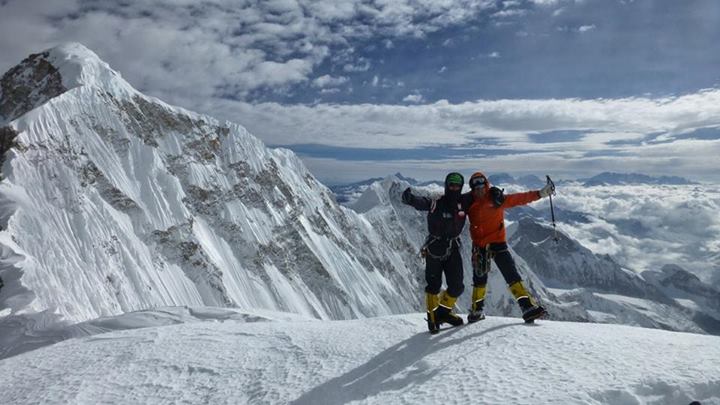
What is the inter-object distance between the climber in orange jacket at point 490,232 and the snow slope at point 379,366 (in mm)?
860

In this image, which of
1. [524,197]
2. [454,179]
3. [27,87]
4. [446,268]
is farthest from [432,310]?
[27,87]

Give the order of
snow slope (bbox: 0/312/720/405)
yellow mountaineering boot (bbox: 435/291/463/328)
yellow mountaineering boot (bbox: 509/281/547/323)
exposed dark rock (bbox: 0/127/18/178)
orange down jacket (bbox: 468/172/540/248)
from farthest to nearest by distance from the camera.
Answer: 1. exposed dark rock (bbox: 0/127/18/178)
2. orange down jacket (bbox: 468/172/540/248)
3. yellow mountaineering boot (bbox: 435/291/463/328)
4. yellow mountaineering boot (bbox: 509/281/547/323)
5. snow slope (bbox: 0/312/720/405)

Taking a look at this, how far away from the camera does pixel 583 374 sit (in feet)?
20.9

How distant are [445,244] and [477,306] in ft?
5.14

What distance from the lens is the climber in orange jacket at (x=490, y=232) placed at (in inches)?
388

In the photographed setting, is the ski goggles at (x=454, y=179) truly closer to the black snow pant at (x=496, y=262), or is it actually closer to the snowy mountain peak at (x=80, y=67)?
the black snow pant at (x=496, y=262)

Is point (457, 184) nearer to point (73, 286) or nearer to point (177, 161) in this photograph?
point (73, 286)

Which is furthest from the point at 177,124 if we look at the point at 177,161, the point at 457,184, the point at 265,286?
the point at 457,184

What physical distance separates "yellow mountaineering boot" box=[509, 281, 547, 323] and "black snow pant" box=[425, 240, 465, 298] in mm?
1237

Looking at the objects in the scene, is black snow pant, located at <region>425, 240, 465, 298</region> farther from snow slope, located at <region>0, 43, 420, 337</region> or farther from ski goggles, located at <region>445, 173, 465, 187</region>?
snow slope, located at <region>0, 43, 420, 337</region>

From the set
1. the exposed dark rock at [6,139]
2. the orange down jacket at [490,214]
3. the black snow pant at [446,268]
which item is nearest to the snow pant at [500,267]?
the orange down jacket at [490,214]

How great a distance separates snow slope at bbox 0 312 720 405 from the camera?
20.1ft

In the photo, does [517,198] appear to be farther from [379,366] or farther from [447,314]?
[379,366]

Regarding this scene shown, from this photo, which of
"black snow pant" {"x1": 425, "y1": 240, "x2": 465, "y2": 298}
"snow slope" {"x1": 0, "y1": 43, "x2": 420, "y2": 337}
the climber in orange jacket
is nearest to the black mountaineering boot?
the climber in orange jacket
